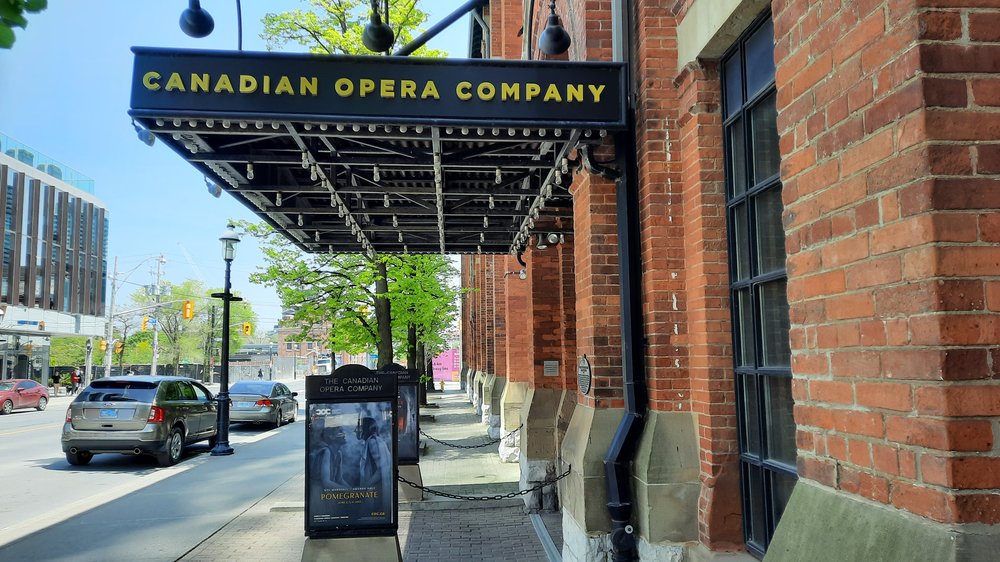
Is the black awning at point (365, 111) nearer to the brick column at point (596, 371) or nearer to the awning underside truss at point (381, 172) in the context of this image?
the awning underside truss at point (381, 172)

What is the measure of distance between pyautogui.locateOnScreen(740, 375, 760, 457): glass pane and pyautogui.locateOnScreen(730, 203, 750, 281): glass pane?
2.19 feet

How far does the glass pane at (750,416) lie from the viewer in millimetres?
4027

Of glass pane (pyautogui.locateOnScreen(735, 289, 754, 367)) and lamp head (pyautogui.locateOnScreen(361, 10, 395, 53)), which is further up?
lamp head (pyautogui.locateOnScreen(361, 10, 395, 53))

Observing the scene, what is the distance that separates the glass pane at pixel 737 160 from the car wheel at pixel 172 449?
39.7 feet

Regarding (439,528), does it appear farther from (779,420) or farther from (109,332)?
(109,332)

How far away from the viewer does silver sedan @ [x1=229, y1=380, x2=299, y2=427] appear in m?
19.5

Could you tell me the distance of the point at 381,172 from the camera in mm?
6613

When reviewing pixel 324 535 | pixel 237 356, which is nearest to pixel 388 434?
pixel 324 535

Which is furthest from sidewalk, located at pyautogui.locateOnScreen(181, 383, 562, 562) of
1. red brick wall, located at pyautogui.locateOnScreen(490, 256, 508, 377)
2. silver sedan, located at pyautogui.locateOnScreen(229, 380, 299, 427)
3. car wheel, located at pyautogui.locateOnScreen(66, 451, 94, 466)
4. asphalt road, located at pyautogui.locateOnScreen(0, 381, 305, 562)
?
silver sedan, located at pyautogui.locateOnScreen(229, 380, 299, 427)

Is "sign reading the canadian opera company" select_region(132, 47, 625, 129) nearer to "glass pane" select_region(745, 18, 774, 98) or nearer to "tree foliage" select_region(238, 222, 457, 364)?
"glass pane" select_region(745, 18, 774, 98)

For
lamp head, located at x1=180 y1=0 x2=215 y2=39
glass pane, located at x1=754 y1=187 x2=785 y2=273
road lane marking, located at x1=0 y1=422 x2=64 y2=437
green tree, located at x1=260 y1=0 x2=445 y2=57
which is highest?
green tree, located at x1=260 y1=0 x2=445 y2=57

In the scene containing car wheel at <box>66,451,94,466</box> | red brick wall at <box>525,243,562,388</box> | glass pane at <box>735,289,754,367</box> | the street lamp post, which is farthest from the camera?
the street lamp post

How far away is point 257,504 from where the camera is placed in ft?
29.7

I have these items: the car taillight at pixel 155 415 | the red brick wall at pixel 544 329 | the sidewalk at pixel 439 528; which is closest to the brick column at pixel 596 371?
the sidewalk at pixel 439 528
